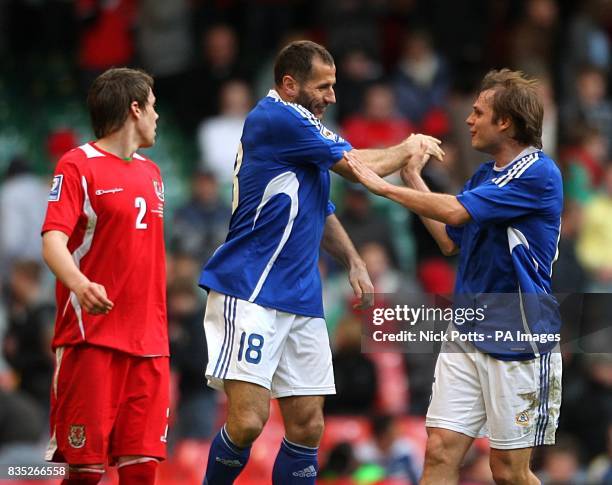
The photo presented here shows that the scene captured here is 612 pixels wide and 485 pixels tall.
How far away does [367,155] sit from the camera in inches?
314

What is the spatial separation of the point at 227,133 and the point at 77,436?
7.36 metres

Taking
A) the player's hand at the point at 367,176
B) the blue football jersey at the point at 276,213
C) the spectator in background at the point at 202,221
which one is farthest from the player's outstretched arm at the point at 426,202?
the spectator in background at the point at 202,221

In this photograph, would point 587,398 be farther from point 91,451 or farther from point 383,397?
point 91,451

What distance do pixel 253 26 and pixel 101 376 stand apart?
30.1 feet

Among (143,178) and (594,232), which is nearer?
(143,178)

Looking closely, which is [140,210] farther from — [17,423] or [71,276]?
[17,423]

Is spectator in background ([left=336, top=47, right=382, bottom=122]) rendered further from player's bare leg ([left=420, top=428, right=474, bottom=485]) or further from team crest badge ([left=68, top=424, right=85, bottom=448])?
team crest badge ([left=68, top=424, right=85, bottom=448])

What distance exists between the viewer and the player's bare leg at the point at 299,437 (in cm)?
788

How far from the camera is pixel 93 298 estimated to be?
7.04 m

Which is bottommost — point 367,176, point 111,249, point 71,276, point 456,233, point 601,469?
point 601,469

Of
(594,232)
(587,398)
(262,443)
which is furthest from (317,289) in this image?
(594,232)

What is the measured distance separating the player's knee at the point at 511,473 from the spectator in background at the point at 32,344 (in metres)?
5.38

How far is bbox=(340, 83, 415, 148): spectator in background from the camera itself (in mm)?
14297

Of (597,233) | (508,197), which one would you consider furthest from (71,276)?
(597,233)
